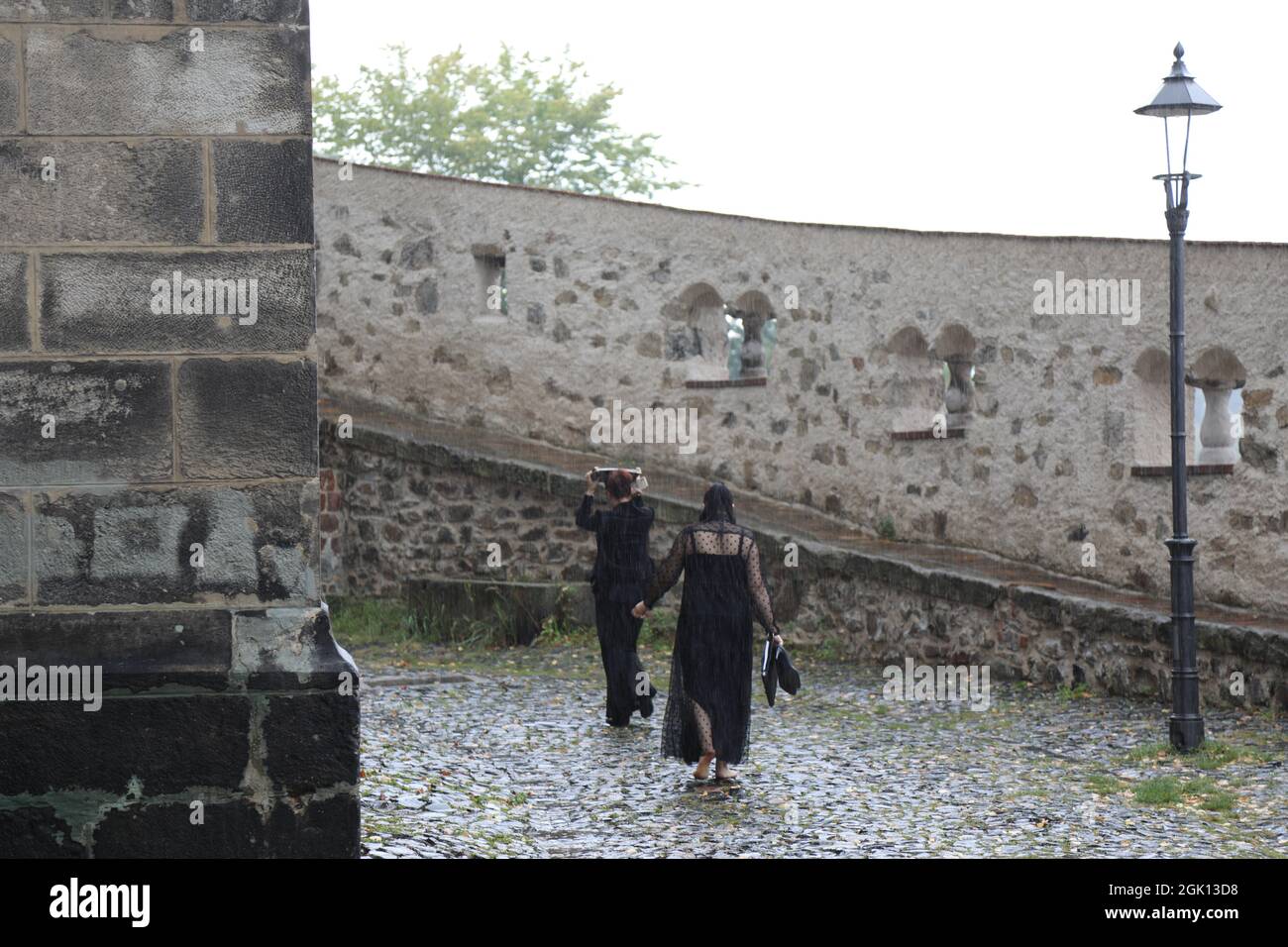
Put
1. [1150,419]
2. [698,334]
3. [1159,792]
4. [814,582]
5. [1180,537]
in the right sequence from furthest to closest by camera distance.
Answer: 1. [698,334]
2. [814,582]
3. [1150,419]
4. [1180,537]
5. [1159,792]

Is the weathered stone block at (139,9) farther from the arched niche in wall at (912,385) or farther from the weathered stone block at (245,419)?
the arched niche in wall at (912,385)

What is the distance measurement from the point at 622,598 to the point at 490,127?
2211 centimetres

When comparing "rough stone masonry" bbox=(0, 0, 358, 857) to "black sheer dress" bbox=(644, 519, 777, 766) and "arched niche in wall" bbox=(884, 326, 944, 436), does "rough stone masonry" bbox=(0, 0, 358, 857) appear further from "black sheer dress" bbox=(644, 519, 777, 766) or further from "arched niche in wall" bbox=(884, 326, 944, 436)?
"arched niche in wall" bbox=(884, 326, 944, 436)

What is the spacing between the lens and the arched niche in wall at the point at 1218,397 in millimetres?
10219

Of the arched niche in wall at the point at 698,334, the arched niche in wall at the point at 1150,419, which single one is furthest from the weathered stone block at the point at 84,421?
the arched niche in wall at the point at 698,334

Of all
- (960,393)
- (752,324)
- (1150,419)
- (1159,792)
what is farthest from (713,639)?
(752,324)

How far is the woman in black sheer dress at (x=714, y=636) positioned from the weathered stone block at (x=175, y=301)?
3558mm

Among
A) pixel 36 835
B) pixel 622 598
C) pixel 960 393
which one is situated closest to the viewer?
pixel 36 835

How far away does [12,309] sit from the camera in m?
4.70

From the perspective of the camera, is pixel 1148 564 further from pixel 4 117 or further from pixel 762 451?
pixel 4 117

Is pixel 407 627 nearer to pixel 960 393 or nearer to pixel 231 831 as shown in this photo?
Result: pixel 960 393

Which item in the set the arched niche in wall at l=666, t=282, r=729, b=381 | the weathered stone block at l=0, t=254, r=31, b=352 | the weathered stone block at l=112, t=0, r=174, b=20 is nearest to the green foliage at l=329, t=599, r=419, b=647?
the arched niche in wall at l=666, t=282, r=729, b=381

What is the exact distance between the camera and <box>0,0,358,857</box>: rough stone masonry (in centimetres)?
468

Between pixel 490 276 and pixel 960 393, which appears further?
pixel 490 276
